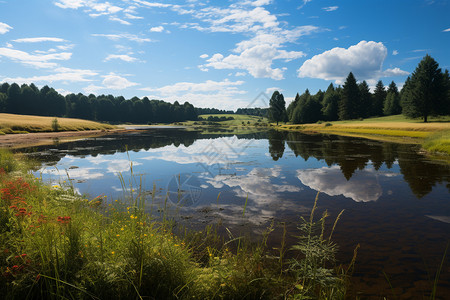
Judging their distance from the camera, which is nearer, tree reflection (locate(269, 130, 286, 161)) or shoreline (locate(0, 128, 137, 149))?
tree reflection (locate(269, 130, 286, 161))

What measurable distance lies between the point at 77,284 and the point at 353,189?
40.4 ft

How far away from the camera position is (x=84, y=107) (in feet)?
452

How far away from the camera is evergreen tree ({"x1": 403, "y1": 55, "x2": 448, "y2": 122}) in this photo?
206 feet

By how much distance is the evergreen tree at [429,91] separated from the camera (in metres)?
62.9

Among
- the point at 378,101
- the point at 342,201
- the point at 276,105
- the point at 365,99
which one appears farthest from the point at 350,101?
the point at 342,201

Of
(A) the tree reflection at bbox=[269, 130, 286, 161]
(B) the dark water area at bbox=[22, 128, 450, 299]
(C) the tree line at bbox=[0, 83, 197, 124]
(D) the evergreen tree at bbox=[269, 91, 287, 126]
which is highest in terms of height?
(C) the tree line at bbox=[0, 83, 197, 124]

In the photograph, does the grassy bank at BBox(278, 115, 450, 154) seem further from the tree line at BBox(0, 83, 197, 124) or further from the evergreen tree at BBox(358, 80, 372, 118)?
the tree line at BBox(0, 83, 197, 124)

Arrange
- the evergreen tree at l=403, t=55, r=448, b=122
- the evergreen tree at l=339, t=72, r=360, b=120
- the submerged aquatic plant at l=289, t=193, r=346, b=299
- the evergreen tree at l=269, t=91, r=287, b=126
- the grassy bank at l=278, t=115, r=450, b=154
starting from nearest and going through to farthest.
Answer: the submerged aquatic plant at l=289, t=193, r=346, b=299 → the grassy bank at l=278, t=115, r=450, b=154 → the evergreen tree at l=403, t=55, r=448, b=122 → the evergreen tree at l=269, t=91, r=287, b=126 → the evergreen tree at l=339, t=72, r=360, b=120

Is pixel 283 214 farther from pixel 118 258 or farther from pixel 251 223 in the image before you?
pixel 118 258

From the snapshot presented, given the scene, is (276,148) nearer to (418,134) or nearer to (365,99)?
(418,134)

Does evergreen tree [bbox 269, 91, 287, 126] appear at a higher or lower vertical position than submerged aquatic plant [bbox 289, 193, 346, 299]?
higher

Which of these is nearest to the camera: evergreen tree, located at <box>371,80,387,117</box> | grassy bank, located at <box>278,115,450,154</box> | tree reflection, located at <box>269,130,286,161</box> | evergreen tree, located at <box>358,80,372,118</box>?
tree reflection, located at <box>269,130,286,161</box>

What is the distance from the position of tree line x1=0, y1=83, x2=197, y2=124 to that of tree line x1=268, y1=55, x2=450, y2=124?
9361 cm

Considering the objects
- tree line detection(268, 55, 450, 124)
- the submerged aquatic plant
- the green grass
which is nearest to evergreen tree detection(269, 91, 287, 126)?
tree line detection(268, 55, 450, 124)
